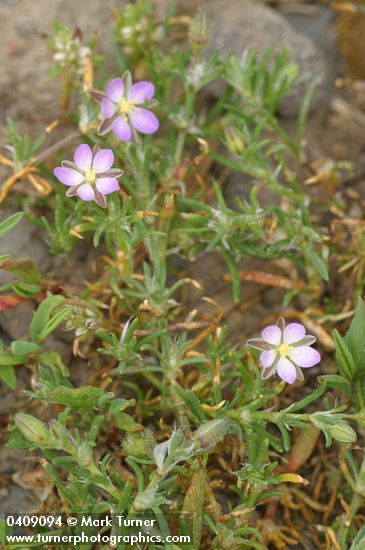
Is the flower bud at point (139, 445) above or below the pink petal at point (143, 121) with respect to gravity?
below

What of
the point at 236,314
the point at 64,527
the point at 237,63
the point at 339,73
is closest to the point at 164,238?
the point at 236,314

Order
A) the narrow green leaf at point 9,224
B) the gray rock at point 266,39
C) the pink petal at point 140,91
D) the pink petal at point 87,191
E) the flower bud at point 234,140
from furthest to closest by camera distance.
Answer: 1. the gray rock at point 266,39
2. the flower bud at point 234,140
3. the pink petal at point 140,91
4. the narrow green leaf at point 9,224
5. the pink petal at point 87,191

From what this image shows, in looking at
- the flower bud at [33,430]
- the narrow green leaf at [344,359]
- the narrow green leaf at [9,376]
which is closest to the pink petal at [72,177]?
the narrow green leaf at [9,376]

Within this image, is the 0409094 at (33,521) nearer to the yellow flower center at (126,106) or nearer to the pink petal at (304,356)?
the pink petal at (304,356)

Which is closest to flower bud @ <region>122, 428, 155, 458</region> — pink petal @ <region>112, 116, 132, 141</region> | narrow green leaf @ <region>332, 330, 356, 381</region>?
narrow green leaf @ <region>332, 330, 356, 381</region>

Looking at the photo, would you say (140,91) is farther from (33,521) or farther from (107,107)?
(33,521)

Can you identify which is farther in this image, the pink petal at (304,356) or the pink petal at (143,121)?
the pink petal at (143,121)

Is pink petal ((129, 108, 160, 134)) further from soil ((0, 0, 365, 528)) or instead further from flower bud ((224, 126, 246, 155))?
soil ((0, 0, 365, 528))
